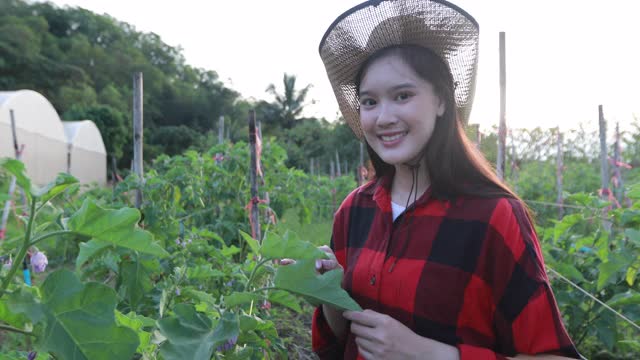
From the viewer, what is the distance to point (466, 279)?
3.56 feet

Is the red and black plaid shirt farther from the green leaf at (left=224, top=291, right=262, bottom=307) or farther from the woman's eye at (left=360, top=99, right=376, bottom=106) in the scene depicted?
the green leaf at (left=224, top=291, right=262, bottom=307)

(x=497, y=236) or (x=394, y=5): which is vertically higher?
(x=394, y=5)

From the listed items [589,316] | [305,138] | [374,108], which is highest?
[305,138]

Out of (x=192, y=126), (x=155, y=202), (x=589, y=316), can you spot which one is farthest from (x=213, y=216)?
(x=192, y=126)

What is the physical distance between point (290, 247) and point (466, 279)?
0.44m

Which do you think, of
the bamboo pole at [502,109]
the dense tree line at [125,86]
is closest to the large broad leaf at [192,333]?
the bamboo pole at [502,109]

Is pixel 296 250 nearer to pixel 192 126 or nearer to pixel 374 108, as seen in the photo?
pixel 374 108

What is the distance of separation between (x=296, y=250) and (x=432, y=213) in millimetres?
440

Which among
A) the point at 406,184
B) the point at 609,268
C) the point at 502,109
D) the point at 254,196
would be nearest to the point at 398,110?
the point at 406,184

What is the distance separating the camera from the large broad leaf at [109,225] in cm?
72

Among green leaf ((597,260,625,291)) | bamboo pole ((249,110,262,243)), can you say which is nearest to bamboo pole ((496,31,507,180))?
green leaf ((597,260,625,291))

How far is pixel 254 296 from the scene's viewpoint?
847 millimetres

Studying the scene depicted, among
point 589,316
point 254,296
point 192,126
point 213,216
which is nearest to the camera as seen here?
point 254,296

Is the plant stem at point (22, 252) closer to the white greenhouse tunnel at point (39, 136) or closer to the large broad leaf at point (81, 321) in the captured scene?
the large broad leaf at point (81, 321)
